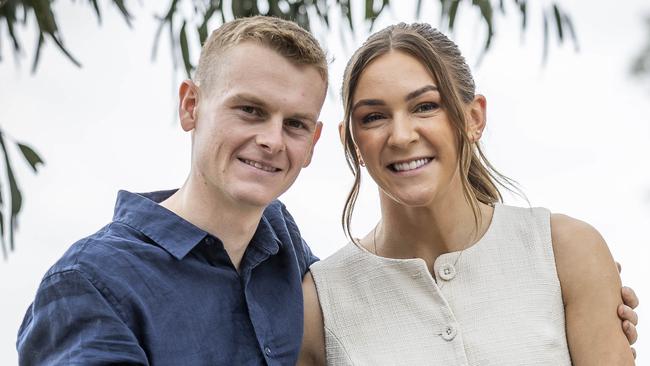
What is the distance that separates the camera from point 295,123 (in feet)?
6.98

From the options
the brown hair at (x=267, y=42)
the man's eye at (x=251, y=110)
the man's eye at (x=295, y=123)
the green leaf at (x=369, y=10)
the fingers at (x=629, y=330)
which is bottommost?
the fingers at (x=629, y=330)

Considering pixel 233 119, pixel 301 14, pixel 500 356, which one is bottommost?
pixel 500 356

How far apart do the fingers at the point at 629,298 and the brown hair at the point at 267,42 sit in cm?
74

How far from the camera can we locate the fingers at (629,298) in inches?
90.2

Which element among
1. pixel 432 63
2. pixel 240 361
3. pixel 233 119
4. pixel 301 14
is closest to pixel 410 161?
pixel 432 63

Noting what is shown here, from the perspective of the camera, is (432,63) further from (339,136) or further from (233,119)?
(233,119)

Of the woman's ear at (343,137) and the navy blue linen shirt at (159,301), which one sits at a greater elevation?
the woman's ear at (343,137)

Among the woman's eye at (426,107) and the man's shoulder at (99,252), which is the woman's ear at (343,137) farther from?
the man's shoulder at (99,252)

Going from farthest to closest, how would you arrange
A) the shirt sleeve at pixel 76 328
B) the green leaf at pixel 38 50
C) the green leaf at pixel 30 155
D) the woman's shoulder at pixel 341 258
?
the green leaf at pixel 38 50 → the green leaf at pixel 30 155 → the woman's shoulder at pixel 341 258 → the shirt sleeve at pixel 76 328

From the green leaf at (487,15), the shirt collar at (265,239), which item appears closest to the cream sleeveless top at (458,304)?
the shirt collar at (265,239)

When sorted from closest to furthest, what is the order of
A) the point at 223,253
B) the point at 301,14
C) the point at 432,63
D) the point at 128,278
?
the point at 128,278 → the point at 223,253 → the point at 432,63 → the point at 301,14

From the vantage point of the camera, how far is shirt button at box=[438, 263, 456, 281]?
2.34 metres

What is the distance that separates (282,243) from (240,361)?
0.32 m

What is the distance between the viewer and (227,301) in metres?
2.07
